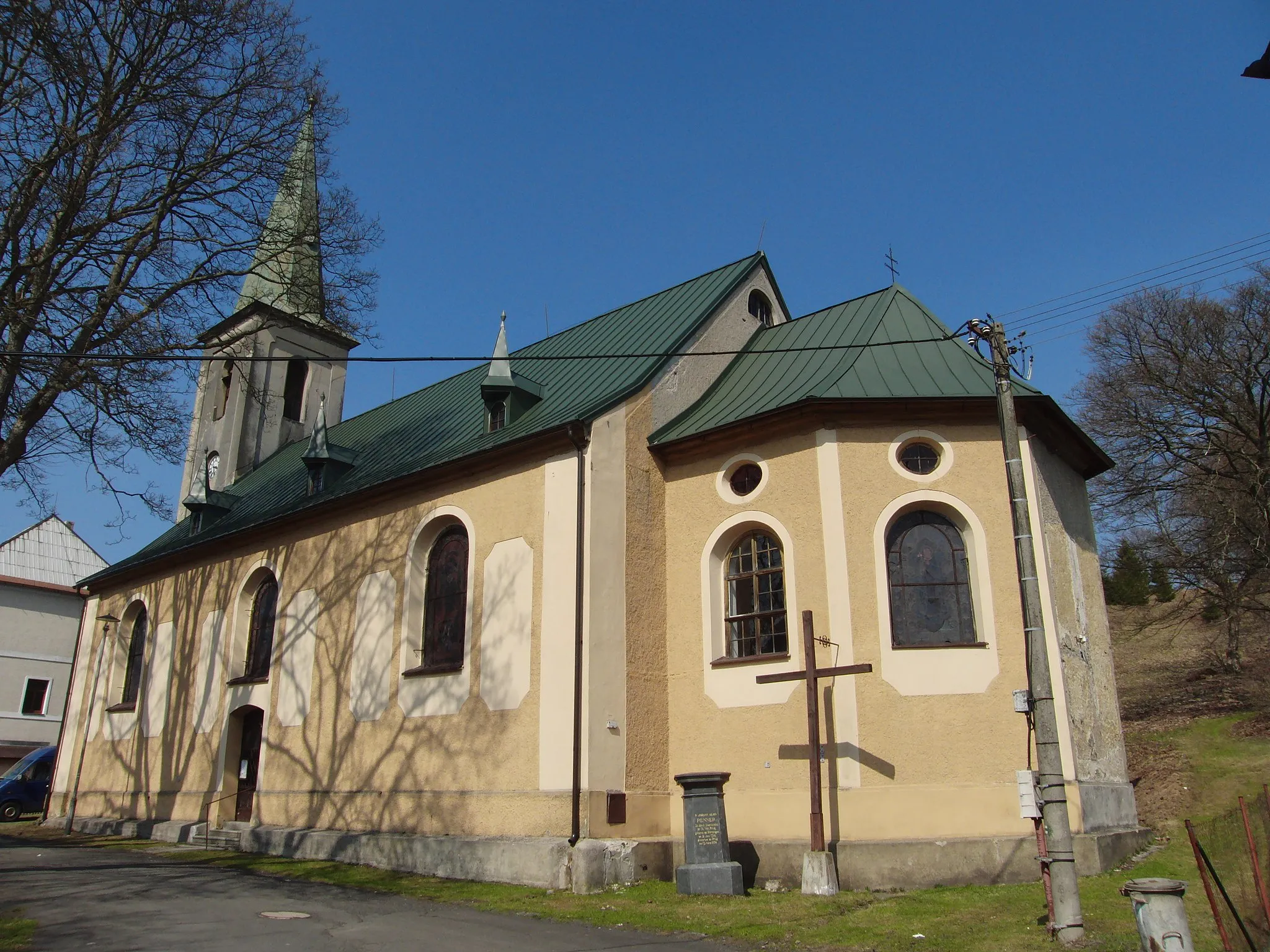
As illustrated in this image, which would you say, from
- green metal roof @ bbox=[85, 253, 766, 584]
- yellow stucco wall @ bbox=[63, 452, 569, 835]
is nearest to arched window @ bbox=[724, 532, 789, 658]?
yellow stucco wall @ bbox=[63, 452, 569, 835]

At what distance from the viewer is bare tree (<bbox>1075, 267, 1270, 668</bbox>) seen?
23312 mm

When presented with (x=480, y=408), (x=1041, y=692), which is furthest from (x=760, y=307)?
(x=1041, y=692)

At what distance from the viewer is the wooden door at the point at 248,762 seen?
18609 millimetres

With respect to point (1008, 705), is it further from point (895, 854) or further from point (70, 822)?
point (70, 822)

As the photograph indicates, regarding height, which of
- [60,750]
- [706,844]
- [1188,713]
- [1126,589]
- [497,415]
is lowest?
[706,844]

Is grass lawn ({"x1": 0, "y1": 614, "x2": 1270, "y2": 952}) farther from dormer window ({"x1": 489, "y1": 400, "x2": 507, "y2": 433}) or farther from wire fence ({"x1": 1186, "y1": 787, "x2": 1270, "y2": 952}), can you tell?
dormer window ({"x1": 489, "y1": 400, "x2": 507, "y2": 433})

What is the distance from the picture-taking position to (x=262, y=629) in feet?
65.3

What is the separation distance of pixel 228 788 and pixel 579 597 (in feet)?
31.7

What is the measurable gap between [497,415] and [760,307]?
579 centimetres

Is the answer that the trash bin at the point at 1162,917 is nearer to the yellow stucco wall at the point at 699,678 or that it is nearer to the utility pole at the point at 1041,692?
the utility pole at the point at 1041,692

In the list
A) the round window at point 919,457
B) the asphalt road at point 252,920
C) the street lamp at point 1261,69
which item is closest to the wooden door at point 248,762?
the asphalt road at point 252,920

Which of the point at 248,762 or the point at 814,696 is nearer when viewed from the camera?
the point at 814,696

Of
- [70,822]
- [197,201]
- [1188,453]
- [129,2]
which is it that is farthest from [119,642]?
[1188,453]

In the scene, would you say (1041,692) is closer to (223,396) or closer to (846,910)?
(846,910)
